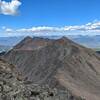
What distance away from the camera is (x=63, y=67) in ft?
472

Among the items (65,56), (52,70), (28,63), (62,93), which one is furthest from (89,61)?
(62,93)

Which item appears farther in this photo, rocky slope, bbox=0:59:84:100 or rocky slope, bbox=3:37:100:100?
rocky slope, bbox=3:37:100:100

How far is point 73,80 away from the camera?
132375mm

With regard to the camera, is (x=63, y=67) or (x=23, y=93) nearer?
(x=23, y=93)

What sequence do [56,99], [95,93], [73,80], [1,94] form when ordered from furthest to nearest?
[73,80]
[95,93]
[56,99]
[1,94]

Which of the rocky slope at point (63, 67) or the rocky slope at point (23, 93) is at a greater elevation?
the rocky slope at point (23, 93)

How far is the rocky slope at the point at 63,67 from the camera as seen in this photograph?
124375 millimetres

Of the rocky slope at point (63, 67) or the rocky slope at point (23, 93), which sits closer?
the rocky slope at point (23, 93)

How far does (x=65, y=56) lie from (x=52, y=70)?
14379 mm

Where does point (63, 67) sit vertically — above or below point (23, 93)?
below

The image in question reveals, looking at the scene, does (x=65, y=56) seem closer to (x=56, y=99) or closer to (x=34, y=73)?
(x=34, y=73)

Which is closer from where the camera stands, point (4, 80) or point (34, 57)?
point (4, 80)

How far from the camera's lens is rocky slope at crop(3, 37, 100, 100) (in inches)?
4897

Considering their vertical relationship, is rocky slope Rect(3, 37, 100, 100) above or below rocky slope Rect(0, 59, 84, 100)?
below
